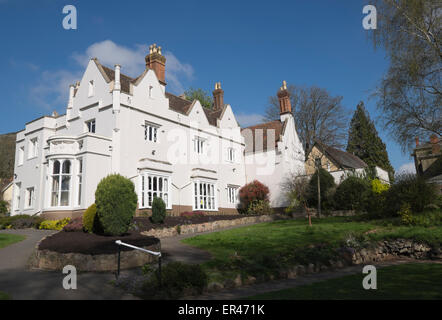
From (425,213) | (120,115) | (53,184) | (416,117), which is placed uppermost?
(120,115)

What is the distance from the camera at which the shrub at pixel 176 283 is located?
25.6 feet

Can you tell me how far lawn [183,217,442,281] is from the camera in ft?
34.3

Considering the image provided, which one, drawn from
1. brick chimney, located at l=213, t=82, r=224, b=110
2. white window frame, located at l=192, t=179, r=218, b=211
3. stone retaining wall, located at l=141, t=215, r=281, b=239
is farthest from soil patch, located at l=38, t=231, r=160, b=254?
brick chimney, located at l=213, t=82, r=224, b=110

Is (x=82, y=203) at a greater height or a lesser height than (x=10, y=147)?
lesser

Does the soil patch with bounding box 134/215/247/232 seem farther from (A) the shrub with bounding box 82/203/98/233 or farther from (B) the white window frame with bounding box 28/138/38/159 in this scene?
(B) the white window frame with bounding box 28/138/38/159

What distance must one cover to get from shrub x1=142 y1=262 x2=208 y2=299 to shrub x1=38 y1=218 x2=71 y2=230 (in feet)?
47.0

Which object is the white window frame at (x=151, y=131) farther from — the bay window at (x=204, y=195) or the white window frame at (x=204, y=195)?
the bay window at (x=204, y=195)

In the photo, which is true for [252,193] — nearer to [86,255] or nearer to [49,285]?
[86,255]

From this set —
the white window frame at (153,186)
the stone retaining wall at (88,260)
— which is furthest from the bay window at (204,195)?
the stone retaining wall at (88,260)

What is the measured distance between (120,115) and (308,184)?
682 inches

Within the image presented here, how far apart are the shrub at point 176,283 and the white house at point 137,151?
47.2 feet

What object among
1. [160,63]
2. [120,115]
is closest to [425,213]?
[120,115]

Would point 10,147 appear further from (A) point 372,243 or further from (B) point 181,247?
(A) point 372,243
